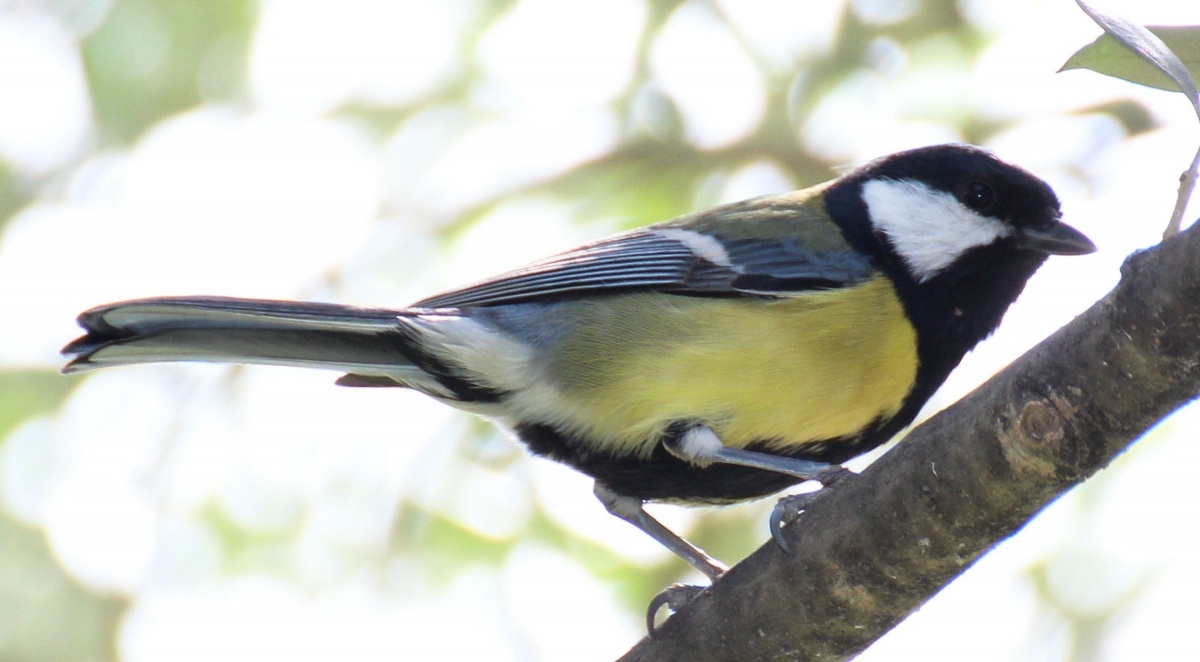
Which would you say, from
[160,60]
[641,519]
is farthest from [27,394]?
[641,519]

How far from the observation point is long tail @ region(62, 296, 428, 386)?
2770 mm

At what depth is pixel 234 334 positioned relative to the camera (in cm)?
293

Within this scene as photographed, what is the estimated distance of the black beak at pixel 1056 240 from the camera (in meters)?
3.19

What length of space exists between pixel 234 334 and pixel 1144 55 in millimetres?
2092

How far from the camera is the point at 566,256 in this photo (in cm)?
347

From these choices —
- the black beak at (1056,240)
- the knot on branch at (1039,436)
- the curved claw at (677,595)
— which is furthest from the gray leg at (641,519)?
the knot on branch at (1039,436)

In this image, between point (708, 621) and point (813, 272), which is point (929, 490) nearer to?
point (708, 621)

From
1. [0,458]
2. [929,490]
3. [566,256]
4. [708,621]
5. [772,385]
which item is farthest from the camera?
[0,458]

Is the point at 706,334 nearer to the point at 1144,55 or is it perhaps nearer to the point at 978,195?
the point at 978,195

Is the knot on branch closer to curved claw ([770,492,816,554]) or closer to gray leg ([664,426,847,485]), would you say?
curved claw ([770,492,816,554])

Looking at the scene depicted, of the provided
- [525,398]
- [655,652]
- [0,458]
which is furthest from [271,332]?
[0,458]

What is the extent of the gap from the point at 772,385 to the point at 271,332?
1255 millimetres

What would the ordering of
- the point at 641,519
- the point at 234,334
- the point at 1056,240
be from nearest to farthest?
1. the point at 234,334
2. the point at 1056,240
3. the point at 641,519

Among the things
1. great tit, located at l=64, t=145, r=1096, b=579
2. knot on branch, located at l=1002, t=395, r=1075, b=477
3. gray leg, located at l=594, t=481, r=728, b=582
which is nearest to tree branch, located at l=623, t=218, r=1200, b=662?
knot on branch, located at l=1002, t=395, r=1075, b=477
